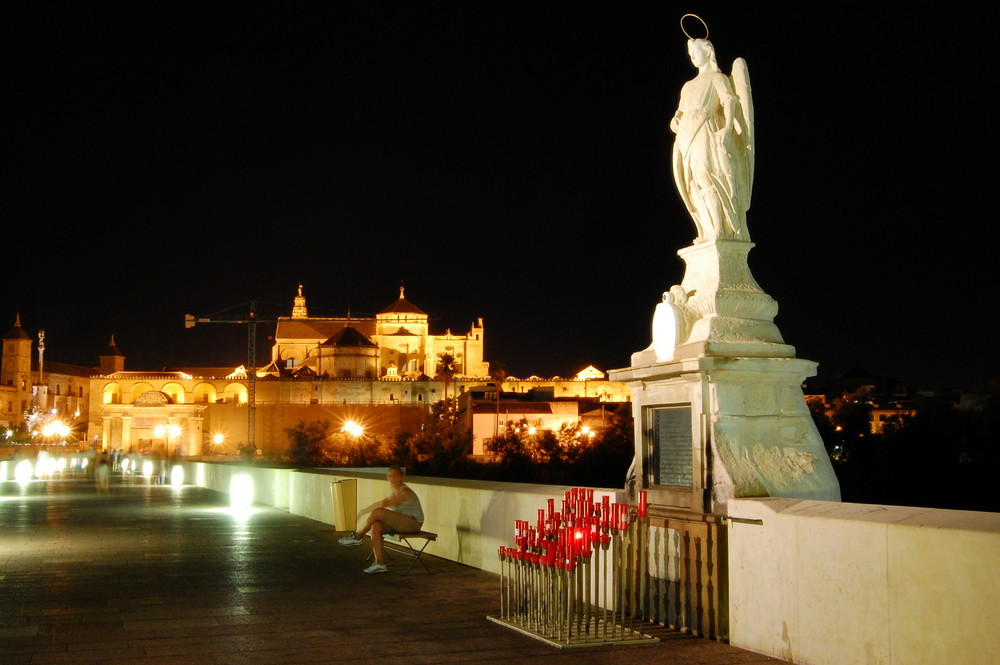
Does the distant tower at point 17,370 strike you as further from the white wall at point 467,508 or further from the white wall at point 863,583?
the white wall at point 863,583

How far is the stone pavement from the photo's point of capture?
707 centimetres

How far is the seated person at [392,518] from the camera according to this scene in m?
11.3

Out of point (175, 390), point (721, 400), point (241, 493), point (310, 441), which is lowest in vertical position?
point (241, 493)

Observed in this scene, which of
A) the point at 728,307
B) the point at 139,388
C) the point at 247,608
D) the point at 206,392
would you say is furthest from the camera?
the point at 206,392

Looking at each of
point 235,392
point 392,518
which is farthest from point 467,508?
point 235,392

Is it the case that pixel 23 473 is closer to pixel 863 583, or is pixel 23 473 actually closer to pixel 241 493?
pixel 241 493

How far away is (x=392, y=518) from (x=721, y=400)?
15.0 ft

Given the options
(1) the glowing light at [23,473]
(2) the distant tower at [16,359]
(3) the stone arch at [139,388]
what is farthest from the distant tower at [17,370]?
(1) the glowing light at [23,473]

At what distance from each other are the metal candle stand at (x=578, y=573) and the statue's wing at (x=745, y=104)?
2795mm

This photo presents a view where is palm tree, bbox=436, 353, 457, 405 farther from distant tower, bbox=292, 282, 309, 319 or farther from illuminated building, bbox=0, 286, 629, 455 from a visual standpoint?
distant tower, bbox=292, 282, 309, 319

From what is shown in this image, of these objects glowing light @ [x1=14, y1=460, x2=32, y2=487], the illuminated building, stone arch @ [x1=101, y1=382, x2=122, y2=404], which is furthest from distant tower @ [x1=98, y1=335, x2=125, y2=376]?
glowing light @ [x1=14, y1=460, x2=32, y2=487]

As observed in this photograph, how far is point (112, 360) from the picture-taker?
169m

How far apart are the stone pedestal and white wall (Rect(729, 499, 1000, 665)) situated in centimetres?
63

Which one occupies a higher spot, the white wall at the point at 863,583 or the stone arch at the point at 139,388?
the stone arch at the point at 139,388
